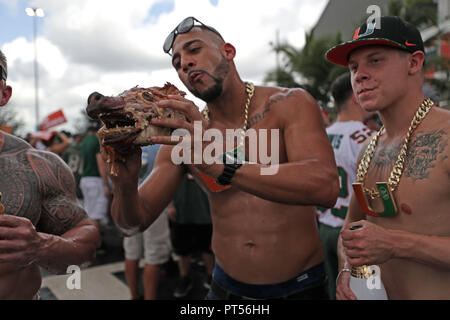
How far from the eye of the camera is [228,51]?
6.82ft

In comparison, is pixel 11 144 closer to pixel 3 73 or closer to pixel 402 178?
pixel 3 73

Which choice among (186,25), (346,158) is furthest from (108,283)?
(186,25)

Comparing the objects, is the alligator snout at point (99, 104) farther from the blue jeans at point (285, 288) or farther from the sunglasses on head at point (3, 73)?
the blue jeans at point (285, 288)

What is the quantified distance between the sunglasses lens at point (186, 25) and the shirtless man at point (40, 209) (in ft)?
3.02

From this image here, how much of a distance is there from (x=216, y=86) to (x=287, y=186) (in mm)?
791

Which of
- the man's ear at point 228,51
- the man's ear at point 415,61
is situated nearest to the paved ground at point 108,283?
the man's ear at point 228,51

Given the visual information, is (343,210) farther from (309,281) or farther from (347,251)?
(347,251)

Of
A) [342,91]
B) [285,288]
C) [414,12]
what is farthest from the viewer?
[414,12]

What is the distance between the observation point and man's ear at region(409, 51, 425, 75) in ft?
5.20

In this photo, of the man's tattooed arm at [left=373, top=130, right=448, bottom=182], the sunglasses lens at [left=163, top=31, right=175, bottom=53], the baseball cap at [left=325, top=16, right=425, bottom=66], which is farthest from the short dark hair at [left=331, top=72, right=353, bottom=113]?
the sunglasses lens at [left=163, top=31, right=175, bottom=53]

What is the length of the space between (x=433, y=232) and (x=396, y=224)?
0.15 meters

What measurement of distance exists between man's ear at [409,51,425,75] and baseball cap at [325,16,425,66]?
2cm

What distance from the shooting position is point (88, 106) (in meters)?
1.17
